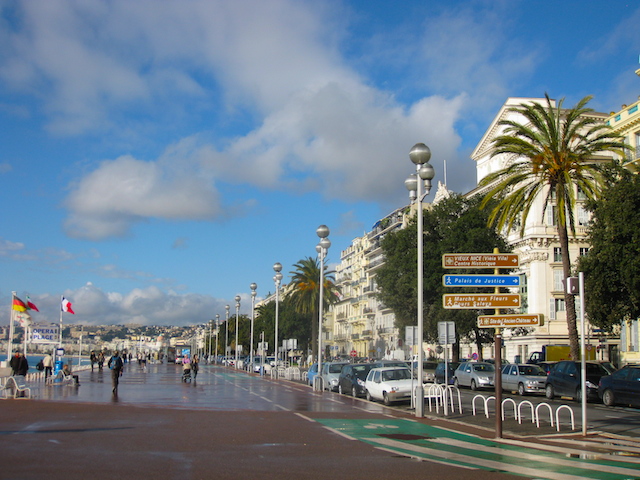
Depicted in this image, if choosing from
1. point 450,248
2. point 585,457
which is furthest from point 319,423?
point 450,248

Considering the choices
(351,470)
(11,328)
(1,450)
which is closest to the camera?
(351,470)

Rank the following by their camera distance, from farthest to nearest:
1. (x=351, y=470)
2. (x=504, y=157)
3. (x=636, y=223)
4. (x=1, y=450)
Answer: (x=504, y=157)
(x=636, y=223)
(x=1, y=450)
(x=351, y=470)

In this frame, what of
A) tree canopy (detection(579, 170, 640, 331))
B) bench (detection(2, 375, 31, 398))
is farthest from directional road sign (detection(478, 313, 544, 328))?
bench (detection(2, 375, 31, 398))

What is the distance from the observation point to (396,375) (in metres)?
26.3

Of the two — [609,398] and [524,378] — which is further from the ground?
[524,378]

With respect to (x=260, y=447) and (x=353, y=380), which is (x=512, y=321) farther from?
(x=353, y=380)

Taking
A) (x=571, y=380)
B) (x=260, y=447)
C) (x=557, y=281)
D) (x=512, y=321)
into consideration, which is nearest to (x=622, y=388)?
(x=571, y=380)

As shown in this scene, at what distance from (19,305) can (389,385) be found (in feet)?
85.0

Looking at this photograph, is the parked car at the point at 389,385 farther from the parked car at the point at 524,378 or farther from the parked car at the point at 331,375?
the parked car at the point at 524,378

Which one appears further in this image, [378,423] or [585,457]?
[378,423]

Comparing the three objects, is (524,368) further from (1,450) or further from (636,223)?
(1,450)

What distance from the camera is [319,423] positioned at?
17.2 meters

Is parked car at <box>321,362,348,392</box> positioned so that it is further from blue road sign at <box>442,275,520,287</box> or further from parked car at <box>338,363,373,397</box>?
blue road sign at <box>442,275,520,287</box>

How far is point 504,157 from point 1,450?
64.0m
